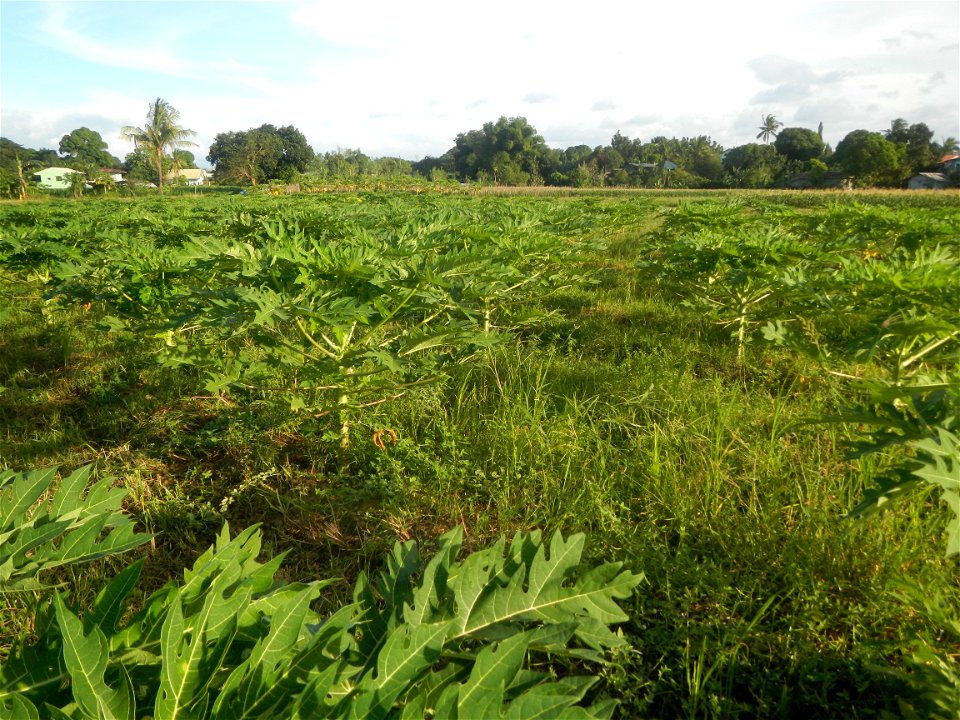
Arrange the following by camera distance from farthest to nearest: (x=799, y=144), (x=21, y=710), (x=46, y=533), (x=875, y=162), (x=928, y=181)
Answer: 1. (x=799, y=144)
2. (x=928, y=181)
3. (x=875, y=162)
4. (x=46, y=533)
5. (x=21, y=710)

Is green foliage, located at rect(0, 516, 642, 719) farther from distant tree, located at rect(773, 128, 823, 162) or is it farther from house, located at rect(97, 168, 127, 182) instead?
distant tree, located at rect(773, 128, 823, 162)

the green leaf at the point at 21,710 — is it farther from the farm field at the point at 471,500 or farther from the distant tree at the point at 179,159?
the distant tree at the point at 179,159

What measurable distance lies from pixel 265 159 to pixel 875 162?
53.8 meters

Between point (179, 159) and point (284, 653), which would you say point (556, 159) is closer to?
point (179, 159)

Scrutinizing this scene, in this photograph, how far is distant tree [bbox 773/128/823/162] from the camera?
55.9m

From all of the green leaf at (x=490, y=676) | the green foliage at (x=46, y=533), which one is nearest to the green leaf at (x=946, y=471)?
the green leaf at (x=490, y=676)

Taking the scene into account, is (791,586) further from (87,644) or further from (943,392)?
(87,644)

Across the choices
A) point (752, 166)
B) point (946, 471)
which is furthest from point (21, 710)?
point (752, 166)

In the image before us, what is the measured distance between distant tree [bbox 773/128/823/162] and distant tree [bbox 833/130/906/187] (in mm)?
18380

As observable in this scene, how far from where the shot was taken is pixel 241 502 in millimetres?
2732

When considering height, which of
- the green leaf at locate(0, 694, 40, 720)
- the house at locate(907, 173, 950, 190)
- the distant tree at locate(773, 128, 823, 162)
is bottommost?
the green leaf at locate(0, 694, 40, 720)

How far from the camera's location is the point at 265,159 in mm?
58750

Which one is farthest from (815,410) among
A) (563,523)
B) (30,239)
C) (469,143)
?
(469,143)

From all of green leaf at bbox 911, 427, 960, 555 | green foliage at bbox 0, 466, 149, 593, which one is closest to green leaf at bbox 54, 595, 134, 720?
green foliage at bbox 0, 466, 149, 593
